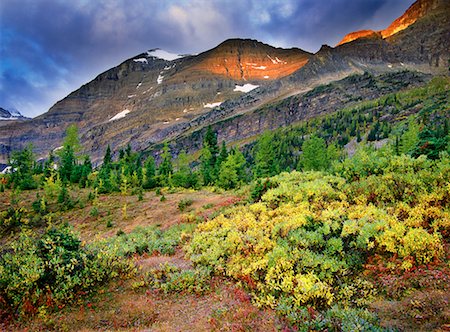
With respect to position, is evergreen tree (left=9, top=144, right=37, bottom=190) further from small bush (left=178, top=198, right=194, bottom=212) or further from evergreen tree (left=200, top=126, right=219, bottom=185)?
small bush (left=178, top=198, right=194, bottom=212)

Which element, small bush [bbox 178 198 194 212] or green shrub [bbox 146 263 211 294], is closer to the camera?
green shrub [bbox 146 263 211 294]

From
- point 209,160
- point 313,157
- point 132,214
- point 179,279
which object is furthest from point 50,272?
point 209,160

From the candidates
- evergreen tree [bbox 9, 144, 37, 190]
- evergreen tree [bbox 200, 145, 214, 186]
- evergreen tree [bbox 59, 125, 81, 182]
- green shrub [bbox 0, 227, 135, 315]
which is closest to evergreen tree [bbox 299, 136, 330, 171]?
evergreen tree [bbox 200, 145, 214, 186]

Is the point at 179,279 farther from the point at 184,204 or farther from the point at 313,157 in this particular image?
the point at 313,157

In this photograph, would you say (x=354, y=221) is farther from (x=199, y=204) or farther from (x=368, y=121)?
(x=368, y=121)

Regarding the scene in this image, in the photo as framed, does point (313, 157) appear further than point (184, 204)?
Yes

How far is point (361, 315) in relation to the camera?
6527 millimetres

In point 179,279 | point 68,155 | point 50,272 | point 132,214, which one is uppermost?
point 68,155

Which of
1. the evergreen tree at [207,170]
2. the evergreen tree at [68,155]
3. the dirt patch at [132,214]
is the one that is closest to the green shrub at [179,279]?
the dirt patch at [132,214]

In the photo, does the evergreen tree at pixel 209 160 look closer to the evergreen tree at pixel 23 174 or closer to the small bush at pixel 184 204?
the small bush at pixel 184 204

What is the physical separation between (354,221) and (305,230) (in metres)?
1.79

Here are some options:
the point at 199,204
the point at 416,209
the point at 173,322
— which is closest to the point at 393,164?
the point at 416,209

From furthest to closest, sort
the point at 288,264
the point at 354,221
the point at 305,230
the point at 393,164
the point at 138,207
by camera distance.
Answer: the point at 138,207 → the point at 393,164 → the point at 305,230 → the point at 354,221 → the point at 288,264

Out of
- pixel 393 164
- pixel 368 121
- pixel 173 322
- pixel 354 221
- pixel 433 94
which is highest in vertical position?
pixel 433 94
